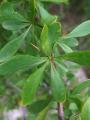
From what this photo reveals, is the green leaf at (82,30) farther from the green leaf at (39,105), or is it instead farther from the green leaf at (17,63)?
the green leaf at (39,105)

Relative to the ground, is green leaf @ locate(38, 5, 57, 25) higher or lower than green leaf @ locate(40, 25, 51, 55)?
higher

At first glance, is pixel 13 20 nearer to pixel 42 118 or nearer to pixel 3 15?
pixel 3 15

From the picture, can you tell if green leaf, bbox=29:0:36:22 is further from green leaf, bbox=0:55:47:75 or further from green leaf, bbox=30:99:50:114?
green leaf, bbox=30:99:50:114

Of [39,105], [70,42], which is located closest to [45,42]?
[70,42]

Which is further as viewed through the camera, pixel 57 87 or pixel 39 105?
pixel 39 105

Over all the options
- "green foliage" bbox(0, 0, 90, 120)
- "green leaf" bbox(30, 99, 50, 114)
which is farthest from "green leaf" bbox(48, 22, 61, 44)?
"green leaf" bbox(30, 99, 50, 114)

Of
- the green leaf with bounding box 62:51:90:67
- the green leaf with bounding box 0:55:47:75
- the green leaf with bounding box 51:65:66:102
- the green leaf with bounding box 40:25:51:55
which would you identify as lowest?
the green leaf with bounding box 51:65:66:102

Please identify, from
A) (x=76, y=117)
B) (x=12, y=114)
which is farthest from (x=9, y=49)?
(x=12, y=114)

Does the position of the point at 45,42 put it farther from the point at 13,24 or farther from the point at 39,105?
the point at 39,105
